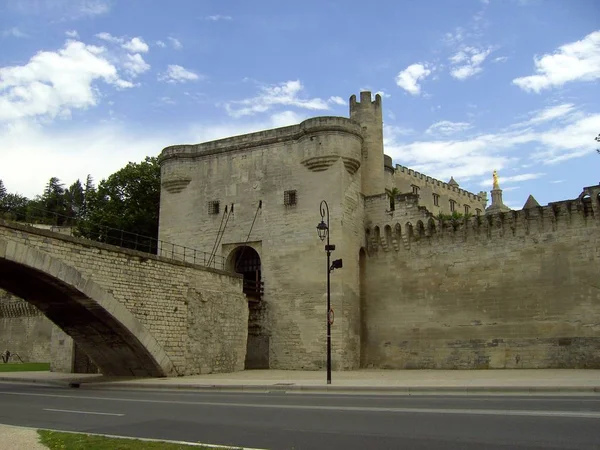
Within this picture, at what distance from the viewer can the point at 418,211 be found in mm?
30453

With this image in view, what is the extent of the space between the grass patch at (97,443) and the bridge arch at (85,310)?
1137 centimetres

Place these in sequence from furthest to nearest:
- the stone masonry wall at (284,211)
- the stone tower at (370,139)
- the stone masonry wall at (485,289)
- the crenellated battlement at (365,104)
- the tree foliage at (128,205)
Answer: the tree foliage at (128,205), the crenellated battlement at (365,104), the stone tower at (370,139), the stone masonry wall at (284,211), the stone masonry wall at (485,289)

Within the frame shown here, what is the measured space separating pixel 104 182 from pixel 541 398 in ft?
123

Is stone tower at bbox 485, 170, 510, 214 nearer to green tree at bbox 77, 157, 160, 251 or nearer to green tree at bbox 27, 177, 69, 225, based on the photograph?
green tree at bbox 77, 157, 160, 251

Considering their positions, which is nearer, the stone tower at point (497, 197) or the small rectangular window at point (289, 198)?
the small rectangular window at point (289, 198)

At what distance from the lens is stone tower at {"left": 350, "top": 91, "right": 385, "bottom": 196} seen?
107ft

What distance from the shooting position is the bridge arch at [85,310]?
19.3 m

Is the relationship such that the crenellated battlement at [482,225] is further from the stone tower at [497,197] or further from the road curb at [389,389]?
the stone tower at [497,197]

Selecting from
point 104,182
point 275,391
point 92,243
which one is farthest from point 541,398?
point 104,182

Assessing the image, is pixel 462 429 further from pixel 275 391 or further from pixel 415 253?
pixel 415 253

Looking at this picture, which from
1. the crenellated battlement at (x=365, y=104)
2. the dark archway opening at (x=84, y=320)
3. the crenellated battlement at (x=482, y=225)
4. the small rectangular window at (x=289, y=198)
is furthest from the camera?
the crenellated battlement at (x=365, y=104)

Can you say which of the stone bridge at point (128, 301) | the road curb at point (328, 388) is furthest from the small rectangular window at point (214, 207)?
the road curb at point (328, 388)

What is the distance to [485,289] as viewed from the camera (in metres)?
27.6

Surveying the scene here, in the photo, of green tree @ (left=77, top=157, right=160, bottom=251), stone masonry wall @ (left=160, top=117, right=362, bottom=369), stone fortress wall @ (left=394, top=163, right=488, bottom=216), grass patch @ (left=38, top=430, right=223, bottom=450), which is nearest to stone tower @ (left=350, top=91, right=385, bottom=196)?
stone masonry wall @ (left=160, top=117, right=362, bottom=369)
